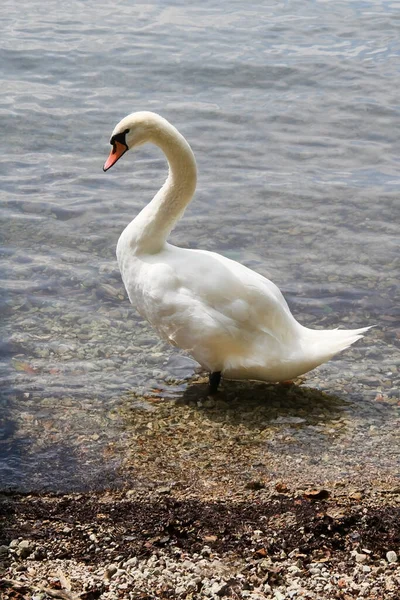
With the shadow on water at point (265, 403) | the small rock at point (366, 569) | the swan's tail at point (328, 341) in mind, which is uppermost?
the swan's tail at point (328, 341)

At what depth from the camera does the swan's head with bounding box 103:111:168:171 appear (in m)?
Result: 6.62

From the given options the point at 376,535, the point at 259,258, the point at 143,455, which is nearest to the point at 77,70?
the point at 259,258

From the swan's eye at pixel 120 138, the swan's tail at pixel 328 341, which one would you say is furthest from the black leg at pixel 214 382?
the swan's eye at pixel 120 138

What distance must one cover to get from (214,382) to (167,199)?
133 centimetres

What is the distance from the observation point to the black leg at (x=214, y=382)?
649 cm

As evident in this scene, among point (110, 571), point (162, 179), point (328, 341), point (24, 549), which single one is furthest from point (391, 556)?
point (162, 179)

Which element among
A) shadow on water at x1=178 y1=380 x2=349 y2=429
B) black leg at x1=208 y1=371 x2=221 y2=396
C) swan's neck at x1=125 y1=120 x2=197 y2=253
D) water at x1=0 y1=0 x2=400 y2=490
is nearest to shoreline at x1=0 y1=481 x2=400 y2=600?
water at x1=0 y1=0 x2=400 y2=490

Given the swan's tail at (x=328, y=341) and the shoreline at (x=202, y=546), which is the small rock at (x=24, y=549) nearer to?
the shoreline at (x=202, y=546)

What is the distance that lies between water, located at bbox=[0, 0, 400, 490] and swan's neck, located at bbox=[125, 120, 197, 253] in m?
1.04

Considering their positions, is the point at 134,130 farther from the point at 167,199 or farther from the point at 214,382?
the point at 214,382

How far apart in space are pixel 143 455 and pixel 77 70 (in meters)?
9.33

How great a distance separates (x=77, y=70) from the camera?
13.9m

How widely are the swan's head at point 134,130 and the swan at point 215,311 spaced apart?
0.12 metres

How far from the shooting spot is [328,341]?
630 centimetres
